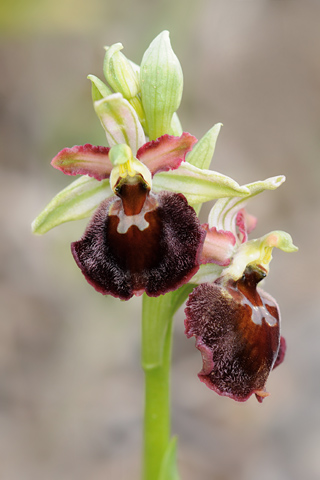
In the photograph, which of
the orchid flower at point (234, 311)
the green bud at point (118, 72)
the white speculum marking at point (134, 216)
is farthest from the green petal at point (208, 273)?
the green bud at point (118, 72)

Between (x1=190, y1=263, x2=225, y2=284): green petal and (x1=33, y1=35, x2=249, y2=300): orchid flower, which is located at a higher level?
(x1=33, y1=35, x2=249, y2=300): orchid flower

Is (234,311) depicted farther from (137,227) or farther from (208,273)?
(137,227)

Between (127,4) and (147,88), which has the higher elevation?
(127,4)

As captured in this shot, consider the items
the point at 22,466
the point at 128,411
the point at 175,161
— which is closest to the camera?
the point at 175,161

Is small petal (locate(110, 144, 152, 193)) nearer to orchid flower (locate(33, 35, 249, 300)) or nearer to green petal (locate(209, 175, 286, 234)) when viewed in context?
orchid flower (locate(33, 35, 249, 300))

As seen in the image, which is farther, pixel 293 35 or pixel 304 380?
pixel 293 35

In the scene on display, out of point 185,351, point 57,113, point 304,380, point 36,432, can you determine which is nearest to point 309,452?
point 304,380

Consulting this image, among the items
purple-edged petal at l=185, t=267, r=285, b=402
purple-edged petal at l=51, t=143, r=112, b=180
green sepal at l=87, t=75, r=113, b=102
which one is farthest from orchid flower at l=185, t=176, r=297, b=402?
green sepal at l=87, t=75, r=113, b=102

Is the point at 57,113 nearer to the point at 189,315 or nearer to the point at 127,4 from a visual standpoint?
the point at 127,4
